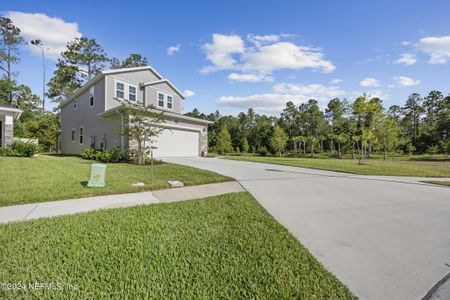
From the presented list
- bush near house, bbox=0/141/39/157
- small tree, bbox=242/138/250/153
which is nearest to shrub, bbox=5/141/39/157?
bush near house, bbox=0/141/39/157

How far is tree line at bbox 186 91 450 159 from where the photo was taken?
32906 mm

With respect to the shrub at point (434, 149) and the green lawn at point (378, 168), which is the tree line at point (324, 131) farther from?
the green lawn at point (378, 168)

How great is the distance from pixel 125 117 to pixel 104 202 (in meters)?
9.61

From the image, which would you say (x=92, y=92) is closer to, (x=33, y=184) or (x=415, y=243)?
(x=33, y=184)

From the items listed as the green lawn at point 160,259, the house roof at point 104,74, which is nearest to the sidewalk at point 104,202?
the green lawn at point 160,259

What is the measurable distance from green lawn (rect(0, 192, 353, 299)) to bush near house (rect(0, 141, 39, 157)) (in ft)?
43.3

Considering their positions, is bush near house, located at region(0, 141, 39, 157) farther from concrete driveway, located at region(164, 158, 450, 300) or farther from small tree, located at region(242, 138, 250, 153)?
small tree, located at region(242, 138, 250, 153)

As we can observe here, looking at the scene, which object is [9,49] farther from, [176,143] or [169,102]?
[176,143]

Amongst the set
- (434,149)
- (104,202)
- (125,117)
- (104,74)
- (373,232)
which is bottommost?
(373,232)

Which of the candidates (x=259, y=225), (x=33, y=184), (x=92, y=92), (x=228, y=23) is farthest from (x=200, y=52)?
(x=259, y=225)

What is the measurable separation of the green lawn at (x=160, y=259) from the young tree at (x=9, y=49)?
1464 inches

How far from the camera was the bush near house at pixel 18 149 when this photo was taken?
12.6 m

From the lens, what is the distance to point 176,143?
55.6ft

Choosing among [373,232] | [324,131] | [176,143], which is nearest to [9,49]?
[176,143]
